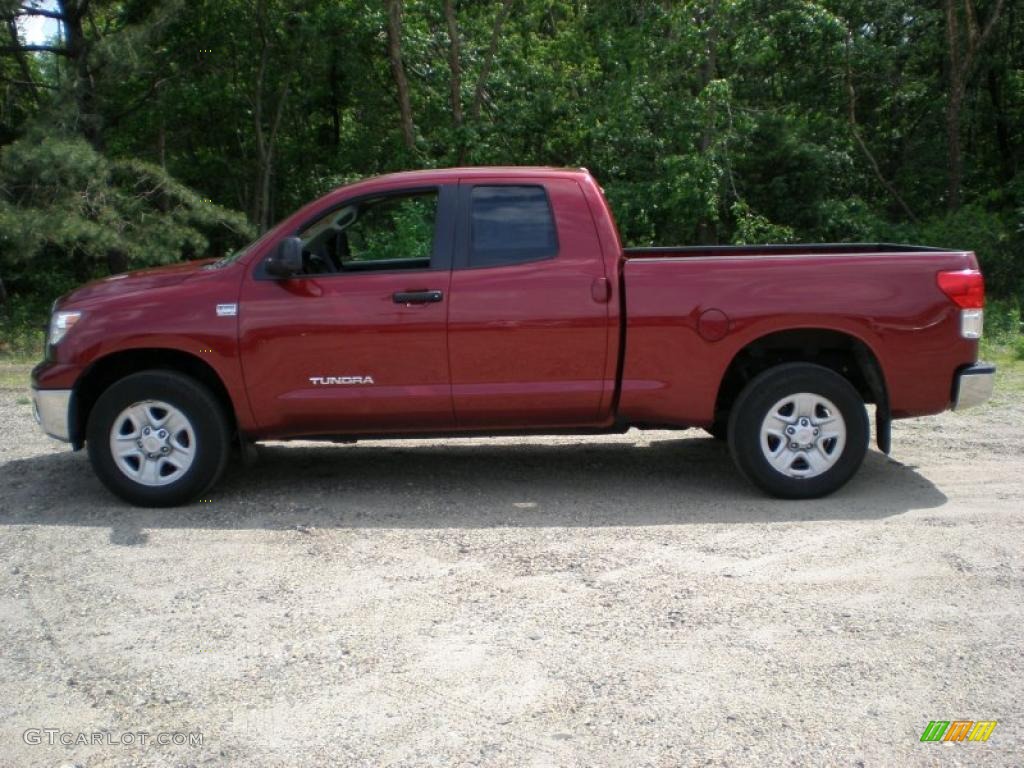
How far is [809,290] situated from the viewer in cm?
627

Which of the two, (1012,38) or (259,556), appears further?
(1012,38)

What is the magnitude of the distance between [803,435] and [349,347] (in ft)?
8.96

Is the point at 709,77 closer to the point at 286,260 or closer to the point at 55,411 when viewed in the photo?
the point at 286,260

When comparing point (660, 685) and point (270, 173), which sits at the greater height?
point (270, 173)

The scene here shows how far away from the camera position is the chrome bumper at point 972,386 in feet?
20.8

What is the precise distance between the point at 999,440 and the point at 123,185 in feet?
39.1

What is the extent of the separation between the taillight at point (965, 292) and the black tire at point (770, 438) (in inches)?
30.1

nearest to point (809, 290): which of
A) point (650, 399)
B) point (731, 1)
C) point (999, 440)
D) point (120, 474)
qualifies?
point (650, 399)

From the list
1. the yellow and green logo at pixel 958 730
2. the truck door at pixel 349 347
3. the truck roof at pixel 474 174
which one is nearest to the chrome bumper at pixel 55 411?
the truck door at pixel 349 347

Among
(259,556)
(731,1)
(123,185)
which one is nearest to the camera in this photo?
(259,556)

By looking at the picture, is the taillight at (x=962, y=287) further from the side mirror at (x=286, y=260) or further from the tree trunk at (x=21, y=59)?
the tree trunk at (x=21, y=59)

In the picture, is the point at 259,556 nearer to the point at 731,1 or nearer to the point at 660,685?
the point at 660,685

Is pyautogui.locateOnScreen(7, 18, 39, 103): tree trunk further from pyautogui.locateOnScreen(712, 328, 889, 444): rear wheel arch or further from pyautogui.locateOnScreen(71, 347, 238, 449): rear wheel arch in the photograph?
pyautogui.locateOnScreen(712, 328, 889, 444): rear wheel arch

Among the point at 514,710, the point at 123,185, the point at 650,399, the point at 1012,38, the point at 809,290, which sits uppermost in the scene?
the point at 1012,38
